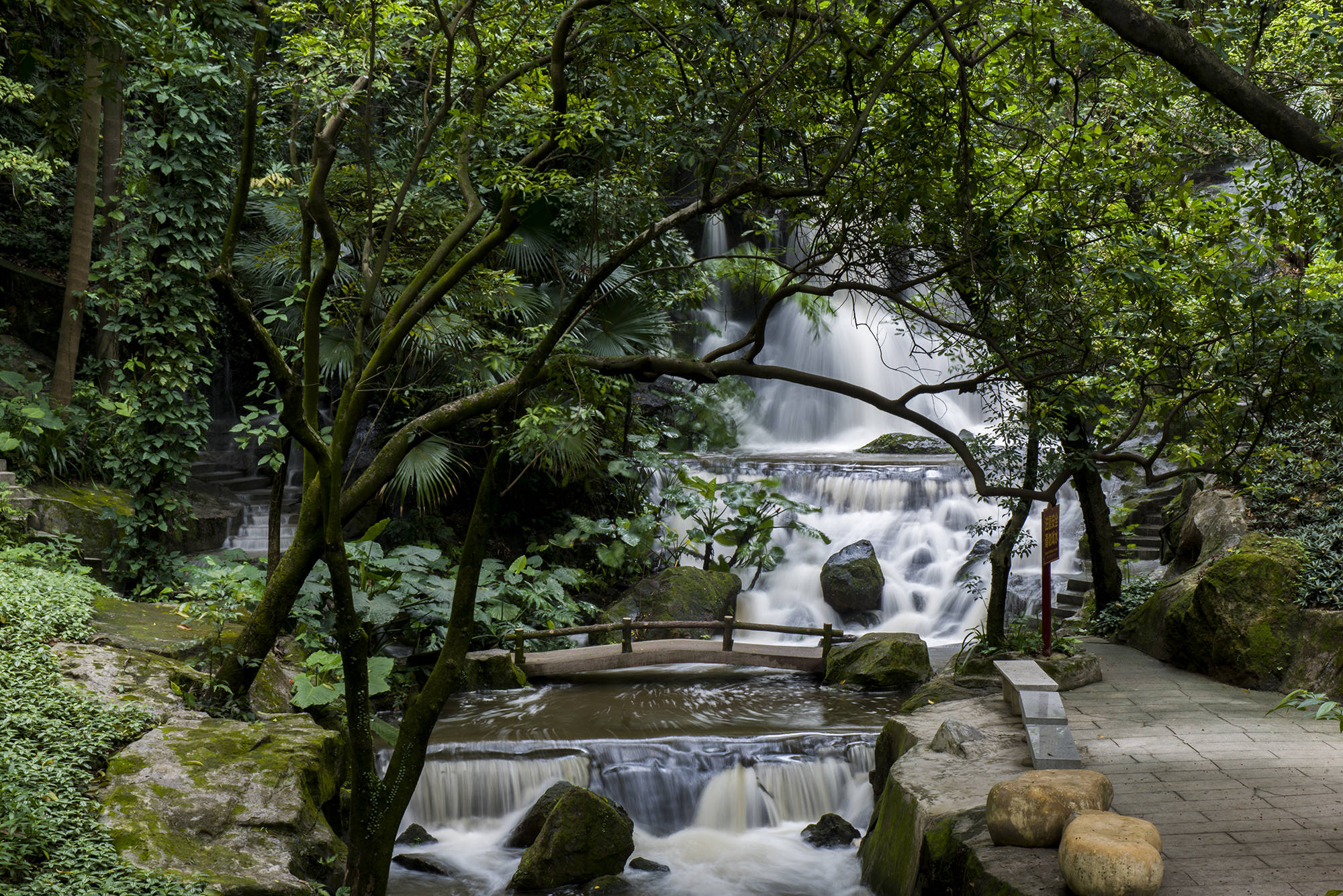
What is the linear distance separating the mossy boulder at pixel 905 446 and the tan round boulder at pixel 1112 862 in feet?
49.4

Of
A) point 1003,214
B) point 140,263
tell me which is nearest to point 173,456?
point 140,263

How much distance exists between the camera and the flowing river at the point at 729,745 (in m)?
7.45

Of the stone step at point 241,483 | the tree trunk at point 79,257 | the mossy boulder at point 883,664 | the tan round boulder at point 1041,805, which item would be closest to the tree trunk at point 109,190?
the tree trunk at point 79,257

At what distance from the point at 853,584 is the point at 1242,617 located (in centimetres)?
580

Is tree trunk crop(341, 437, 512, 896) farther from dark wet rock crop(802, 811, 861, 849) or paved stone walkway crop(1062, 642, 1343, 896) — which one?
dark wet rock crop(802, 811, 861, 849)

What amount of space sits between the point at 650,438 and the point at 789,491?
10.8ft

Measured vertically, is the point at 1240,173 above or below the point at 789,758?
above

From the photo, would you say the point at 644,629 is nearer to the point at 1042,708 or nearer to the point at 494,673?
the point at 494,673

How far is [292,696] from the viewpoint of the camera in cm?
741

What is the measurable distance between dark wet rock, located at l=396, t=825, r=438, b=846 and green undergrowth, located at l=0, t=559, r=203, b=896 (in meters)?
2.74

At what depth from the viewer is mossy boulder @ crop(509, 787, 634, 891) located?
22.6ft

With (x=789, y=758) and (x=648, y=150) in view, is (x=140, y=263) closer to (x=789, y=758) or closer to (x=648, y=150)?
(x=648, y=150)

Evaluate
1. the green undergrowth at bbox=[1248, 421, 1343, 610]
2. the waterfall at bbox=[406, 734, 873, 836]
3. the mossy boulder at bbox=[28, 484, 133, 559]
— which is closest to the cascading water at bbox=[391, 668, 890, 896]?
the waterfall at bbox=[406, 734, 873, 836]

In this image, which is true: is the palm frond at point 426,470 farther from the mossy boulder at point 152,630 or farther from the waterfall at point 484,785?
the waterfall at point 484,785
